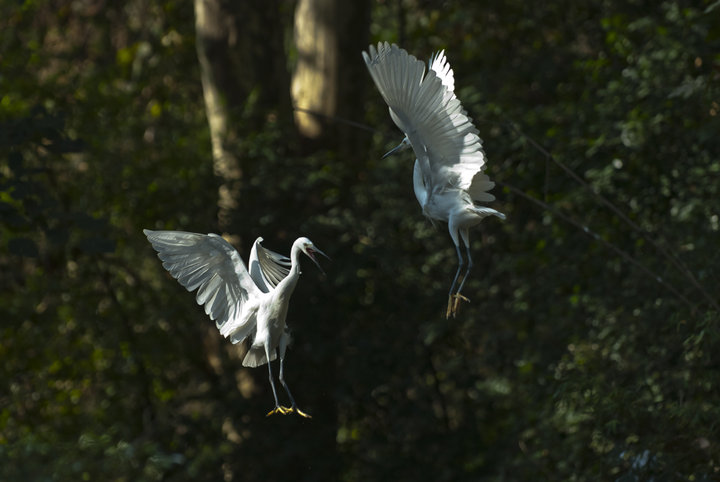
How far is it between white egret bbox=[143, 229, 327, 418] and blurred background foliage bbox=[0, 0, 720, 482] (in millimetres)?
1517

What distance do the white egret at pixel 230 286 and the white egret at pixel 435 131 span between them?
0.42 metres

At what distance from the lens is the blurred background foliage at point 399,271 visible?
5.05m

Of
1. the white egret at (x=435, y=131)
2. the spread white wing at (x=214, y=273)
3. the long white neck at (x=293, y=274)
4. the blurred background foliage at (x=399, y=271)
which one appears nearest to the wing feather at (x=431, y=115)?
the white egret at (x=435, y=131)

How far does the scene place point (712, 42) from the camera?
545 cm

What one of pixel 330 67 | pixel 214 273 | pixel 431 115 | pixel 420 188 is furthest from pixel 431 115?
pixel 330 67

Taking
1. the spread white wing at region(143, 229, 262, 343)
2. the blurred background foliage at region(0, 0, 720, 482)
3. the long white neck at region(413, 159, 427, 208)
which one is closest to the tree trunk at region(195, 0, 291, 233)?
the blurred background foliage at region(0, 0, 720, 482)

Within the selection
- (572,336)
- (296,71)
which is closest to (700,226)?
(572,336)

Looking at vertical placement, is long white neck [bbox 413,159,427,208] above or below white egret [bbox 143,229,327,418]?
above

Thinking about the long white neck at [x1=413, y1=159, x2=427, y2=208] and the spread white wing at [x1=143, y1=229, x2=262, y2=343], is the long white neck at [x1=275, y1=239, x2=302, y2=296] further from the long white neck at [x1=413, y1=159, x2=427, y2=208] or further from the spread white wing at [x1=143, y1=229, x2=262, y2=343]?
the long white neck at [x1=413, y1=159, x2=427, y2=208]

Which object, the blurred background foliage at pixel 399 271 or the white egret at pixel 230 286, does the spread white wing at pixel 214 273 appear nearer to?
the white egret at pixel 230 286

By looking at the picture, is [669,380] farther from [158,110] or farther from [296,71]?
[158,110]

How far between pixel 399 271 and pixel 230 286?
332cm

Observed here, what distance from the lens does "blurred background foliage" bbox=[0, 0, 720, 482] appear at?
16.6 ft

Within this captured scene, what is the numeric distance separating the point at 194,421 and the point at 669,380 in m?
3.28
